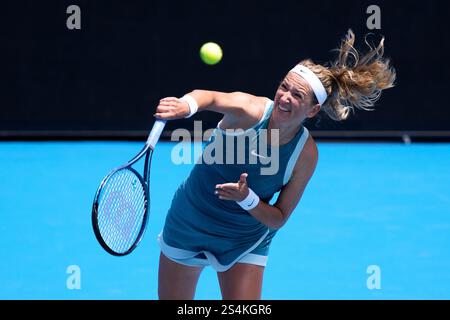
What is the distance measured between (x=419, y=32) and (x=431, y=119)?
1032 mm

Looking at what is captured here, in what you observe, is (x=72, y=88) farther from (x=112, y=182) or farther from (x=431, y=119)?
(x=112, y=182)

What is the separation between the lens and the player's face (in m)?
3.00

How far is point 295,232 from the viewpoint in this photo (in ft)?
18.9

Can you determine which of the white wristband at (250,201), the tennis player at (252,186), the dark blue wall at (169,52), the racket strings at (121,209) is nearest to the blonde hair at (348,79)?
the tennis player at (252,186)

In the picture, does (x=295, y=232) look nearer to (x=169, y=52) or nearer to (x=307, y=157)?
(x=307, y=157)

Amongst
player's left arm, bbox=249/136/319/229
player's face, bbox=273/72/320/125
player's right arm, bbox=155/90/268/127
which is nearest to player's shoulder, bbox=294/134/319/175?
player's left arm, bbox=249/136/319/229

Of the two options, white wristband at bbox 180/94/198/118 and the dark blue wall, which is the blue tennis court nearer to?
the dark blue wall

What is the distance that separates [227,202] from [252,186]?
113 mm

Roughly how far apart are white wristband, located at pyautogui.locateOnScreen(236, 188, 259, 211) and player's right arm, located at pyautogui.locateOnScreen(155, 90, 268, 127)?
280 mm

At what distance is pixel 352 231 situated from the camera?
19.0ft

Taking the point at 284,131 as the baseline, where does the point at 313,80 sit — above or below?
above

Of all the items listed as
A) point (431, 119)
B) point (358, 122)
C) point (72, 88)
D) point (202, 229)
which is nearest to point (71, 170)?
point (72, 88)

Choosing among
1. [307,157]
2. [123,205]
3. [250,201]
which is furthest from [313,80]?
[123,205]

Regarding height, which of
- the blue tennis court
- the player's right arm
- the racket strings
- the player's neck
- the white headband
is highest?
the white headband
